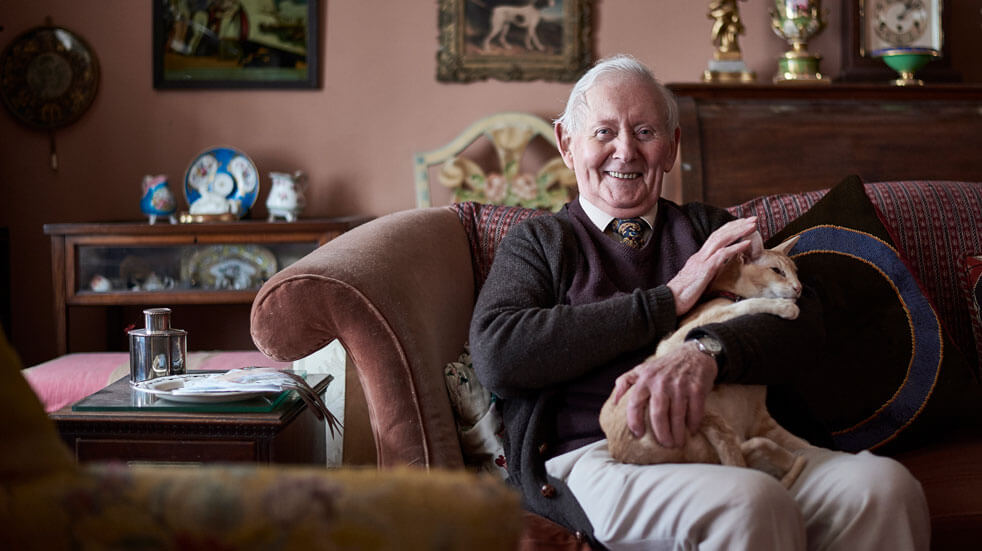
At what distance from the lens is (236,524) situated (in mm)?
642

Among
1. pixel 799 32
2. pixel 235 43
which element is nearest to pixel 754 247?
pixel 799 32

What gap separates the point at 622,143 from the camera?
1.64 meters

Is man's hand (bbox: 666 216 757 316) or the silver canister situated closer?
man's hand (bbox: 666 216 757 316)

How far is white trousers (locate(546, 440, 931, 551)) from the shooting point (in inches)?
45.6

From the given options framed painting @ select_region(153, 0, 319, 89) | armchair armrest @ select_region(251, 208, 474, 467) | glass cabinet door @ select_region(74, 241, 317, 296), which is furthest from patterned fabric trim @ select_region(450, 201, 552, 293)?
framed painting @ select_region(153, 0, 319, 89)

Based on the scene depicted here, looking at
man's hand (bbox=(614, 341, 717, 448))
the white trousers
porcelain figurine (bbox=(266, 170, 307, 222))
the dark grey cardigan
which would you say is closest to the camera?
the white trousers

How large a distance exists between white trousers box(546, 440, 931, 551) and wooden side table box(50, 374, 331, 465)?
1.74ft

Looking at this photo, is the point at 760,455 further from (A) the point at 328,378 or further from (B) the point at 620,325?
(A) the point at 328,378

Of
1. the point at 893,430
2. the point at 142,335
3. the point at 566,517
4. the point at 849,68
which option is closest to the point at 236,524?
the point at 566,517

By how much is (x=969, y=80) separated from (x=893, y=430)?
2.44 meters

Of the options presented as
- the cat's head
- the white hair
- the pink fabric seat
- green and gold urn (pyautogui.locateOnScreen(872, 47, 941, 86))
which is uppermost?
green and gold urn (pyautogui.locateOnScreen(872, 47, 941, 86))

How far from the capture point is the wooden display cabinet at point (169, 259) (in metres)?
3.01

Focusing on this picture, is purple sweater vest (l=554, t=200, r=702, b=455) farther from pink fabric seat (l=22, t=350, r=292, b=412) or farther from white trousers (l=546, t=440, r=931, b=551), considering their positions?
pink fabric seat (l=22, t=350, r=292, b=412)

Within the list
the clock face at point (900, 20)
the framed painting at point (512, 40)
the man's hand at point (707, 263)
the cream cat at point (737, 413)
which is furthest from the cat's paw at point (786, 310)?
the clock face at point (900, 20)
